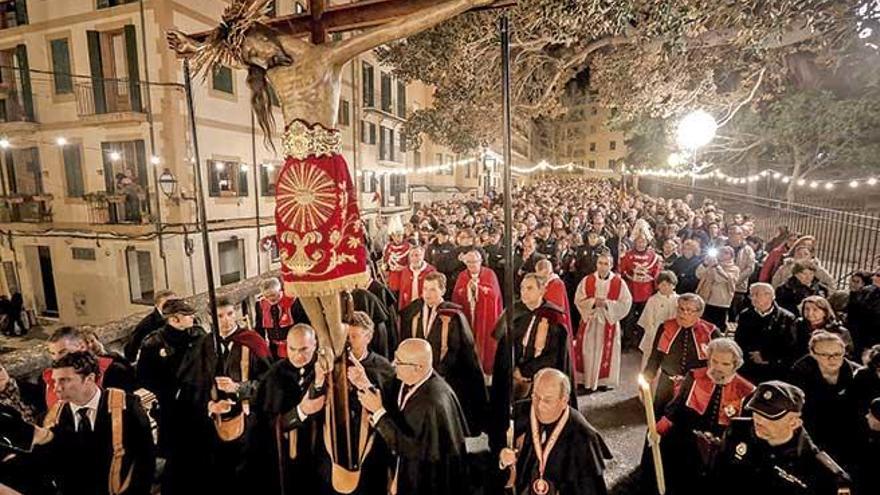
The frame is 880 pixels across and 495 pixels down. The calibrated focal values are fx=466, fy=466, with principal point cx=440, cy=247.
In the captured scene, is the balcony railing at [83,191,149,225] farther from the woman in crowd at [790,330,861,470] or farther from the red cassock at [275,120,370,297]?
the woman in crowd at [790,330,861,470]

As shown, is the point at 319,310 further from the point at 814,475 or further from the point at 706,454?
the point at 706,454

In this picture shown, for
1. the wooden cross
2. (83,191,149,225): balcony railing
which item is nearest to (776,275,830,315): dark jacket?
the wooden cross

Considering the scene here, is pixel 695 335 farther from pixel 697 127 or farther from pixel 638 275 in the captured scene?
pixel 697 127

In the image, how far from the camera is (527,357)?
5.04 metres

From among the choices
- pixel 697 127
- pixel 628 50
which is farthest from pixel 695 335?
pixel 628 50

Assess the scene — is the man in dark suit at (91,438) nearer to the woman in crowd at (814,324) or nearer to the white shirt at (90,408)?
the white shirt at (90,408)

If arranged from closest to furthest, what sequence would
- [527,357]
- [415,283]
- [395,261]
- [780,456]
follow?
1. [780,456]
2. [527,357]
3. [415,283]
4. [395,261]

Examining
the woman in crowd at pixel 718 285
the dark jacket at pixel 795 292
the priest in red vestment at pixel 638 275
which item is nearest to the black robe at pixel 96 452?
the priest in red vestment at pixel 638 275

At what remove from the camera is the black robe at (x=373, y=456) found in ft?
11.6

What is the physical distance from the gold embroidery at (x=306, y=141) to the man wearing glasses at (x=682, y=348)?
14.1ft

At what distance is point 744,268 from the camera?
863cm

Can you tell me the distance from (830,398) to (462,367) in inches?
131

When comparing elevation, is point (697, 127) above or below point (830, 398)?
above

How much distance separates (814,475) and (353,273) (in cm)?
304
